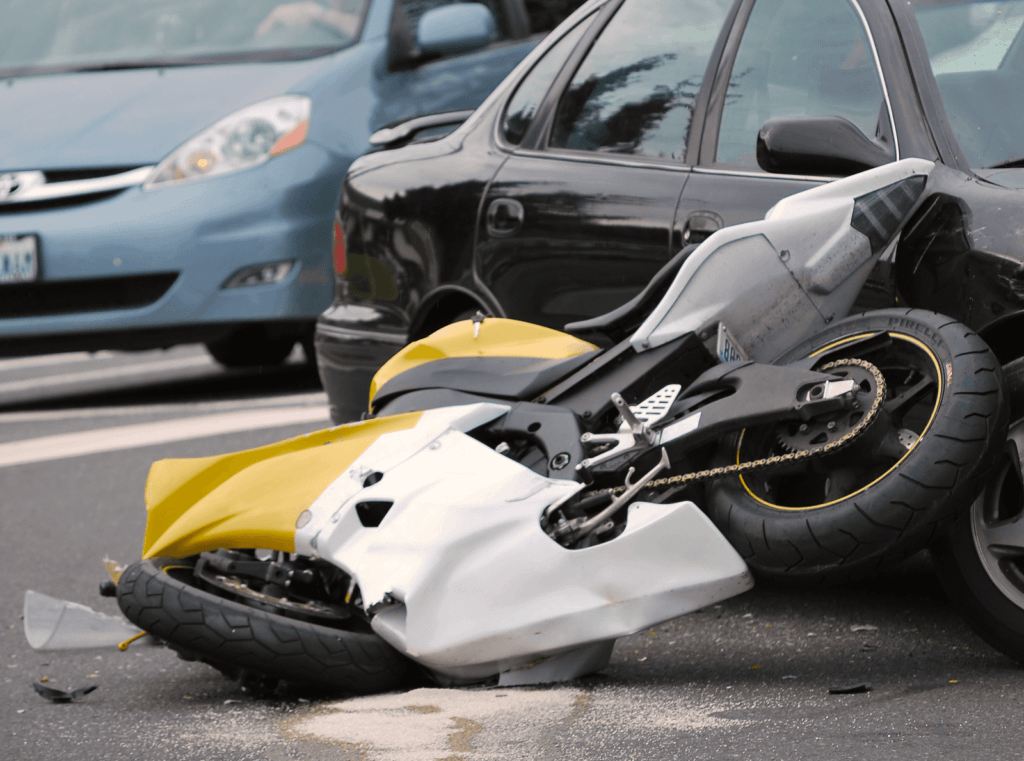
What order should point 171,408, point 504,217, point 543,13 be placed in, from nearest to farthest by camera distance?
point 504,217
point 171,408
point 543,13

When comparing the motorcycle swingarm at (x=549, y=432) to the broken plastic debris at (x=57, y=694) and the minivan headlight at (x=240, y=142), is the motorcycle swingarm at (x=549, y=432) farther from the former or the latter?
the minivan headlight at (x=240, y=142)

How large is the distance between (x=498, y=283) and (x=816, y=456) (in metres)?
1.59

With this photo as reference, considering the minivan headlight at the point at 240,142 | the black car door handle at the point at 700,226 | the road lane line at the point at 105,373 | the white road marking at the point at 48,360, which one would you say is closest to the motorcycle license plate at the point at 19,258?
the minivan headlight at the point at 240,142

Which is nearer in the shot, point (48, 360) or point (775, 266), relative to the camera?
point (775, 266)

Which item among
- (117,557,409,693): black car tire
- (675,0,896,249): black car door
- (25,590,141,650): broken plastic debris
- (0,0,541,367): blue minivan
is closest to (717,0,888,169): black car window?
(675,0,896,249): black car door

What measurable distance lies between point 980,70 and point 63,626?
2.71 metres

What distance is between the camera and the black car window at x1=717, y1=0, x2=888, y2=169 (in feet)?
12.9

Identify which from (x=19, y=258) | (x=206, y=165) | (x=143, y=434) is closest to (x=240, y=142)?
(x=206, y=165)

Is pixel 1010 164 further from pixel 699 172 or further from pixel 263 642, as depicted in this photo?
pixel 263 642

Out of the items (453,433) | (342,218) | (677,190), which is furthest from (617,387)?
(342,218)

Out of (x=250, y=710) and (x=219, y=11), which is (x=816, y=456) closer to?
(x=250, y=710)

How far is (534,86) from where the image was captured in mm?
4867

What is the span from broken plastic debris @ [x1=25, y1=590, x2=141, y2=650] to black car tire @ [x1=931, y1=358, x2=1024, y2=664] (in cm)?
209

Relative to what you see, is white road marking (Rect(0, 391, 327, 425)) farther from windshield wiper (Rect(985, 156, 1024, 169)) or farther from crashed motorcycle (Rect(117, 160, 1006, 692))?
windshield wiper (Rect(985, 156, 1024, 169))
